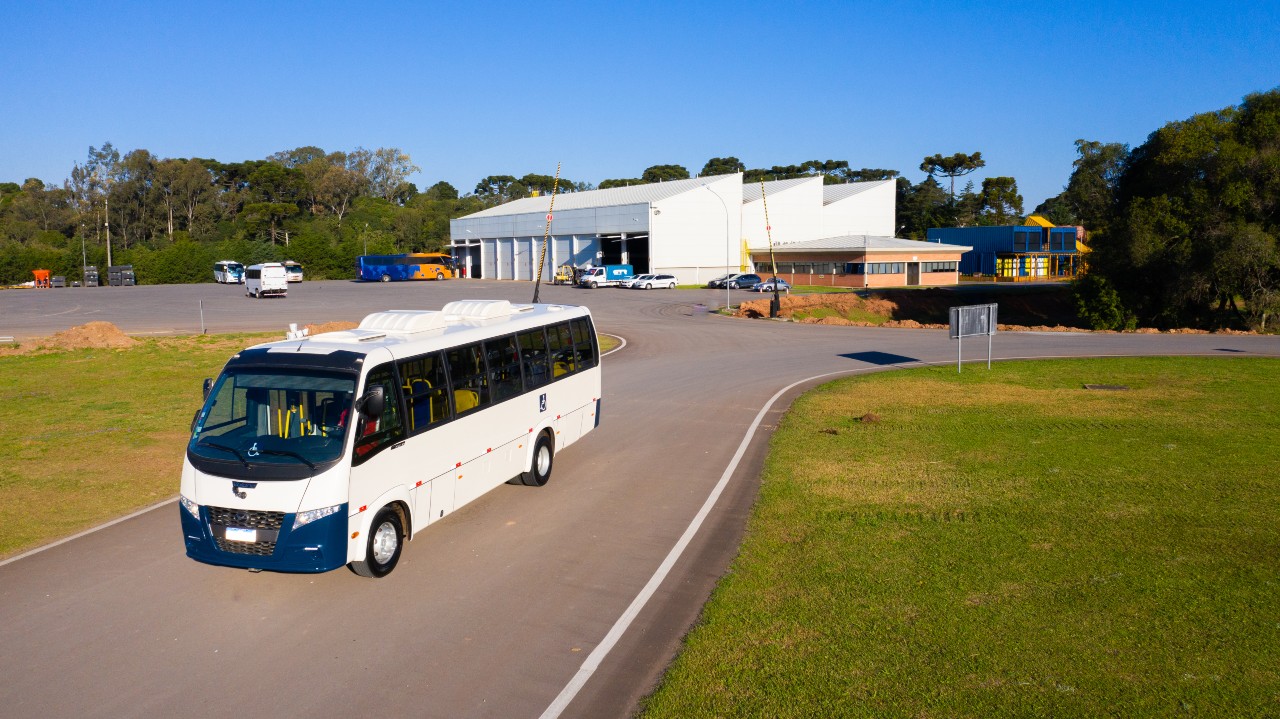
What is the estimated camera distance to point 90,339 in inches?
1224

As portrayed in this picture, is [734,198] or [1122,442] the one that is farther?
[734,198]

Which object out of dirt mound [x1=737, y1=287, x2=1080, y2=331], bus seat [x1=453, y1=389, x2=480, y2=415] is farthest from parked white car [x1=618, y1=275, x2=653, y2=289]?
bus seat [x1=453, y1=389, x2=480, y2=415]

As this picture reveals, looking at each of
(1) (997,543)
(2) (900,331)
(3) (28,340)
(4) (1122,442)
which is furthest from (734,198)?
(1) (997,543)

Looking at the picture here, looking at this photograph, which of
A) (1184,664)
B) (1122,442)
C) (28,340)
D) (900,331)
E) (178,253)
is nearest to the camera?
(1184,664)

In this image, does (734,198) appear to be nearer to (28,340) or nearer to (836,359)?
(836,359)

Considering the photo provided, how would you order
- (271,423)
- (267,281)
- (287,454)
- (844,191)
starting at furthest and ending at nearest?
1. (844,191)
2. (267,281)
3. (271,423)
4. (287,454)

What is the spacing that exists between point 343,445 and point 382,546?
4.42 feet

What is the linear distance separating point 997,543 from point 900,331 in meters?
29.7

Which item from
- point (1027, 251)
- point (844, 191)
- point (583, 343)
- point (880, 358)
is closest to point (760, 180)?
point (844, 191)

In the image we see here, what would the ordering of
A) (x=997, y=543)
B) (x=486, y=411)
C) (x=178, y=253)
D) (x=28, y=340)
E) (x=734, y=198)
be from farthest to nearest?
(x=178, y=253), (x=734, y=198), (x=28, y=340), (x=486, y=411), (x=997, y=543)

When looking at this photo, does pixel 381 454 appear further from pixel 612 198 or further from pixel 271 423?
pixel 612 198

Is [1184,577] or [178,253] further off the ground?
[178,253]

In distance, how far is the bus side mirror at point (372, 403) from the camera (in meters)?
8.66

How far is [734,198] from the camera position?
266 feet
